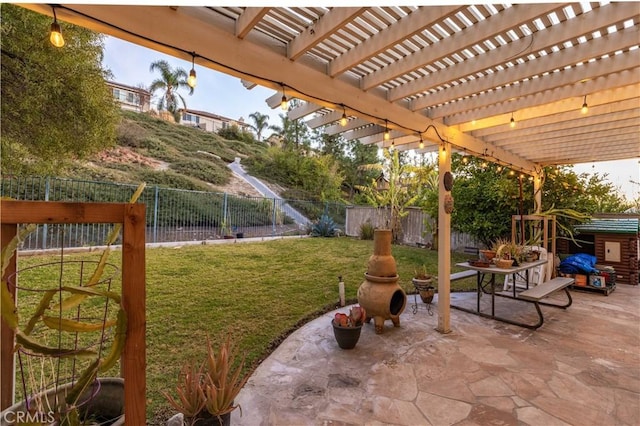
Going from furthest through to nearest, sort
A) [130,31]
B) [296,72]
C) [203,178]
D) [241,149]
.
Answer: [241,149] < [203,178] < [296,72] < [130,31]

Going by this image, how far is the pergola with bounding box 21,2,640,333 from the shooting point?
6.14ft

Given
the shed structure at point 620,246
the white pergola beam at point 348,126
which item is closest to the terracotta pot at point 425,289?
the white pergola beam at point 348,126

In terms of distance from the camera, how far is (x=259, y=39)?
7.34 feet

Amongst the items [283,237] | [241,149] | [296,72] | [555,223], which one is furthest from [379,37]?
[241,149]

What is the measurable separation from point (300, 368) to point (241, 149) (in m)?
24.1

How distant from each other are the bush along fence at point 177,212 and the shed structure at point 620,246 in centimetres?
870

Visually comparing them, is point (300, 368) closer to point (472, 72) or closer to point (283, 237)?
point (472, 72)

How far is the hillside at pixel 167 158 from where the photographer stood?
531 inches

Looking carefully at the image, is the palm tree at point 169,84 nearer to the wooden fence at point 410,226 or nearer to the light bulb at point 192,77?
the wooden fence at point 410,226

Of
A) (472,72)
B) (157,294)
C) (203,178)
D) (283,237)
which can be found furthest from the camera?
(203,178)

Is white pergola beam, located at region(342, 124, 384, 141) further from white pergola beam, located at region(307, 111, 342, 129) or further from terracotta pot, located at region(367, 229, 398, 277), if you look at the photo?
terracotta pot, located at region(367, 229, 398, 277)

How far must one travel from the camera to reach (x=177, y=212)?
923 centimetres

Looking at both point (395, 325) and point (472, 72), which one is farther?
point (395, 325)

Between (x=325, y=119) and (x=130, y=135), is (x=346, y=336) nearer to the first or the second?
(x=325, y=119)
